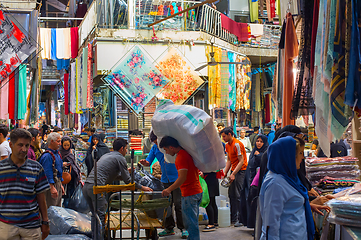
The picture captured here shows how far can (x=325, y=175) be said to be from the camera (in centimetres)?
384

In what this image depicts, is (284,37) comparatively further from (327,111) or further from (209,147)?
(327,111)

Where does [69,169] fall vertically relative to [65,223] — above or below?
above

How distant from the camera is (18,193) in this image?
3221 mm

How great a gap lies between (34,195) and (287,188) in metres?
2.15

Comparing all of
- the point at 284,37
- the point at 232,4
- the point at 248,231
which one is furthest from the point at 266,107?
the point at 284,37

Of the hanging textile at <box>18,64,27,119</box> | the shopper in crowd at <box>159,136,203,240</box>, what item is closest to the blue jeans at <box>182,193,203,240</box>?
the shopper in crowd at <box>159,136,203,240</box>

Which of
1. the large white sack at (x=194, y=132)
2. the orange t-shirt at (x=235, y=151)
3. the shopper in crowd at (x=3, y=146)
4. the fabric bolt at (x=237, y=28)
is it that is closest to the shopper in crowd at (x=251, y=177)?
the orange t-shirt at (x=235, y=151)

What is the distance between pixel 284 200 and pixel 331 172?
1176mm

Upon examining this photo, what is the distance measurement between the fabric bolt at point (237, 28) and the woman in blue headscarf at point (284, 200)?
11.0 m

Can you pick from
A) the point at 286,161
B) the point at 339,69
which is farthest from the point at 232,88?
the point at 339,69

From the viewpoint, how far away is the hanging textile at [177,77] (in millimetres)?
11484

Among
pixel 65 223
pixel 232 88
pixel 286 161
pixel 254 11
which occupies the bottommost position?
pixel 65 223

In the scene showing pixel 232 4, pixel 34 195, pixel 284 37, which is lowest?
pixel 34 195

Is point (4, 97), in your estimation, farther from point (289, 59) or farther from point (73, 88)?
point (289, 59)
